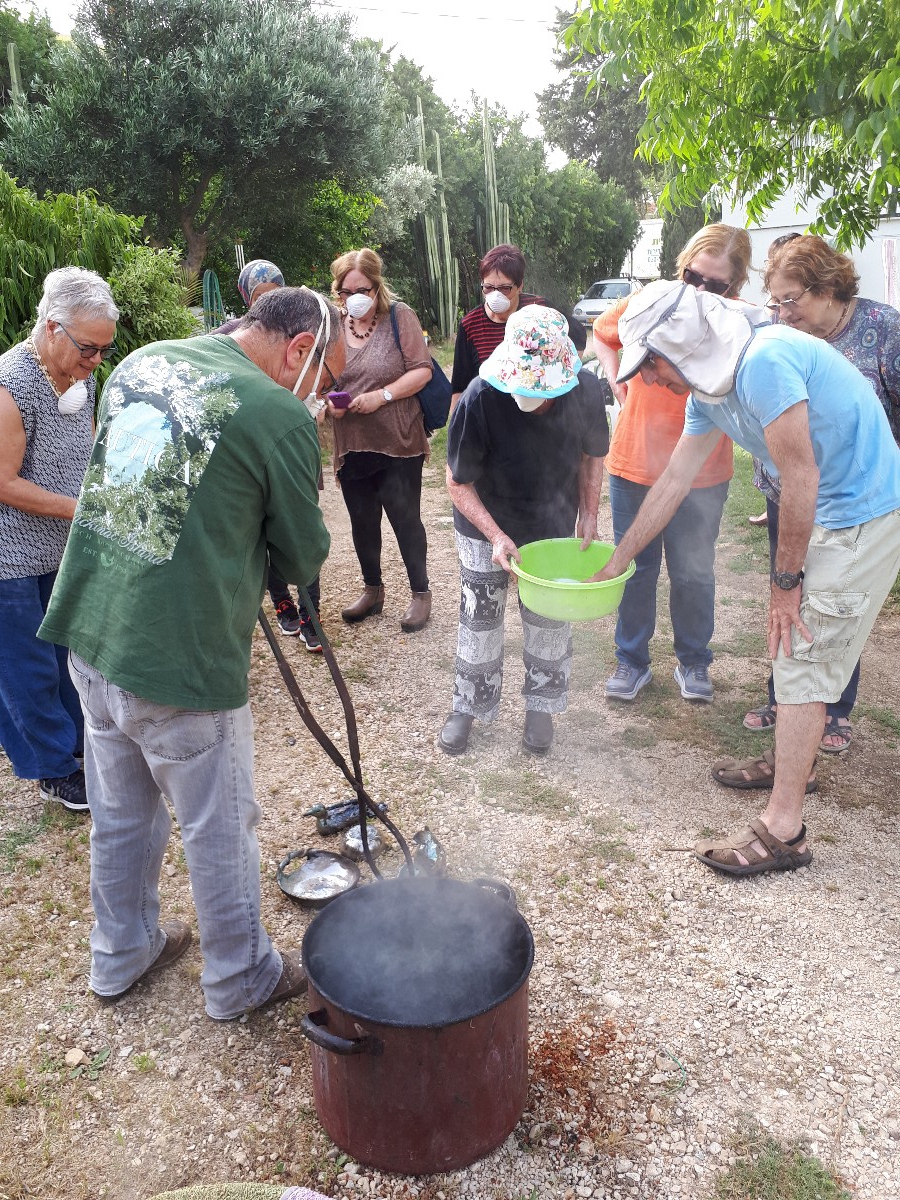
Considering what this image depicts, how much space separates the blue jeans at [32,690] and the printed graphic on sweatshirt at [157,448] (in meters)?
1.35

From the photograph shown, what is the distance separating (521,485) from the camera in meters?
3.30

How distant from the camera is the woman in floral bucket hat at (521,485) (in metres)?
2.89

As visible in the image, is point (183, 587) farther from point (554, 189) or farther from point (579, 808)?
point (554, 189)

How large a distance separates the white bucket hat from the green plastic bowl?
700mm

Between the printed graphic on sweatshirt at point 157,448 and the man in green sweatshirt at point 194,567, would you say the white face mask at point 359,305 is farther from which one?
the printed graphic on sweatshirt at point 157,448

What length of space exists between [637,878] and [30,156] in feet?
37.9

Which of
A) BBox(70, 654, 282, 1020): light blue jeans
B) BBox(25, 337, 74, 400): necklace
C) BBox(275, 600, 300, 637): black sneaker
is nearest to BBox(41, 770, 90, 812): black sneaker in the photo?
BBox(70, 654, 282, 1020): light blue jeans

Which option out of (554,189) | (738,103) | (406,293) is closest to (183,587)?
(738,103)

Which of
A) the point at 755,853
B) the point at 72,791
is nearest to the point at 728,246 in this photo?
the point at 755,853

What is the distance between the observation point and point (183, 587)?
1.85m

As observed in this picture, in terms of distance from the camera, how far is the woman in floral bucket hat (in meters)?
2.89

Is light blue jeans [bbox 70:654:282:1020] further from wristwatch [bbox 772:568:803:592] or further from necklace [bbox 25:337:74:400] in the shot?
wristwatch [bbox 772:568:803:592]

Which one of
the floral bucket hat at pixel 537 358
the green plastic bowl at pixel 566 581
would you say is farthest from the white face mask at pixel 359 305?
the green plastic bowl at pixel 566 581

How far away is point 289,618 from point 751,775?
266cm
